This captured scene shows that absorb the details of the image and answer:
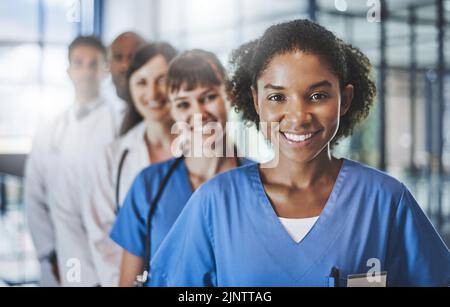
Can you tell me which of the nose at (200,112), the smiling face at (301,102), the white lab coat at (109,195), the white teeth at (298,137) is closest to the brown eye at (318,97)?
the smiling face at (301,102)

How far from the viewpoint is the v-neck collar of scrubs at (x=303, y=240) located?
1.54 metres

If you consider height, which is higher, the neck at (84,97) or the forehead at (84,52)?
the forehead at (84,52)

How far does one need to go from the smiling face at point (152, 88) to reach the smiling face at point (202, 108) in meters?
0.04

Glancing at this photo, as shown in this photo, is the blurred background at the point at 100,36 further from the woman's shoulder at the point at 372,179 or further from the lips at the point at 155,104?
the lips at the point at 155,104

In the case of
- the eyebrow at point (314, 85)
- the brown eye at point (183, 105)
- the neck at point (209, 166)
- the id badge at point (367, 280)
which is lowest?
the id badge at point (367, 280)

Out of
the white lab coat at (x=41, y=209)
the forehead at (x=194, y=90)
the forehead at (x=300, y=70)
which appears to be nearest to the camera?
the forehead at (x=300, y=70)

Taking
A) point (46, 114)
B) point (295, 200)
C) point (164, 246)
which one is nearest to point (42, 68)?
point (46, 114)

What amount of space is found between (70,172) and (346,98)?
919 millimetres

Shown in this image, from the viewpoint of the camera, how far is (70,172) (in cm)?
177

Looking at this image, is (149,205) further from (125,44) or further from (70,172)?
(125,44)

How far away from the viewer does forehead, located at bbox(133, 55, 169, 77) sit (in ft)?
5.64

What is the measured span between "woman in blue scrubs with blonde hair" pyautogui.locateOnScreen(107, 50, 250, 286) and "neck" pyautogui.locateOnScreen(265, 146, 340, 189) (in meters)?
0.14

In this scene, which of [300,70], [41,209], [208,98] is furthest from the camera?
[41,209]

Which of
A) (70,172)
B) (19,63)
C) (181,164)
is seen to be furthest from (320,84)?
(19,63)
